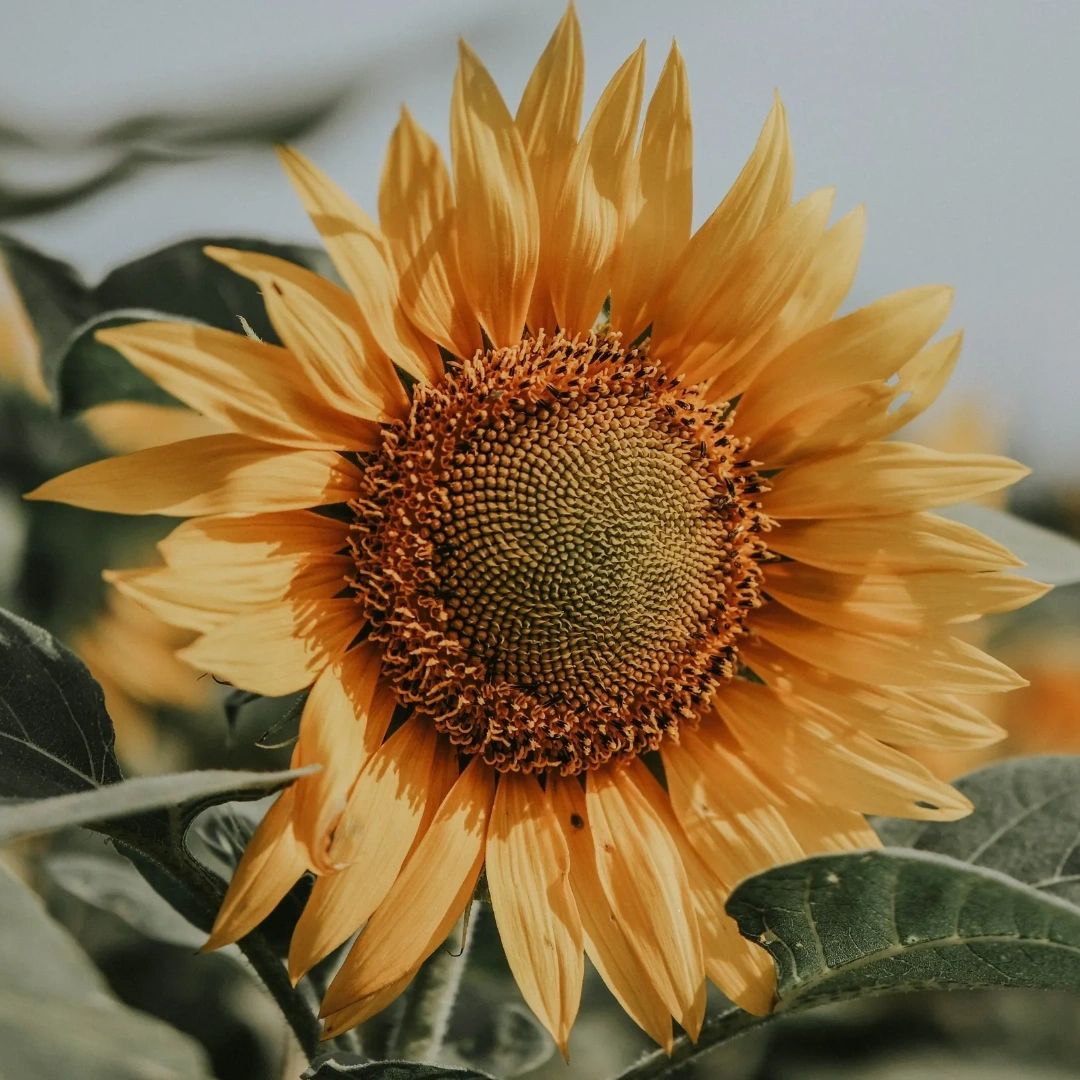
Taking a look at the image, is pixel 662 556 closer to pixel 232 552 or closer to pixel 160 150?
pixel 232 552

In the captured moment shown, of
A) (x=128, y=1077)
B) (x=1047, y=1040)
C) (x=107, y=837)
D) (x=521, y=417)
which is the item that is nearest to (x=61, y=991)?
(x=128, y=1077)

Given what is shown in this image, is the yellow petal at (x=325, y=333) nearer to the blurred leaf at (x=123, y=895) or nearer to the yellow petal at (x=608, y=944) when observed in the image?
the yellow petal at (x=608, y=944)

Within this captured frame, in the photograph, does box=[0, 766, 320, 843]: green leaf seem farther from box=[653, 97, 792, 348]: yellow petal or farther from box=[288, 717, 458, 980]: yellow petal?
box=[653, 97, 792, 348]: yellow petal

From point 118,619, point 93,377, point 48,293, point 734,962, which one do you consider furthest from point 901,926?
point 118,619

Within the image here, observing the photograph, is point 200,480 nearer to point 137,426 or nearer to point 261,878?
point 261,878

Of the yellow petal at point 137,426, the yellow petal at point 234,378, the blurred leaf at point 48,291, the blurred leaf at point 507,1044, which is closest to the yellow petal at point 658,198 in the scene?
the yellow petal at point 234,378
